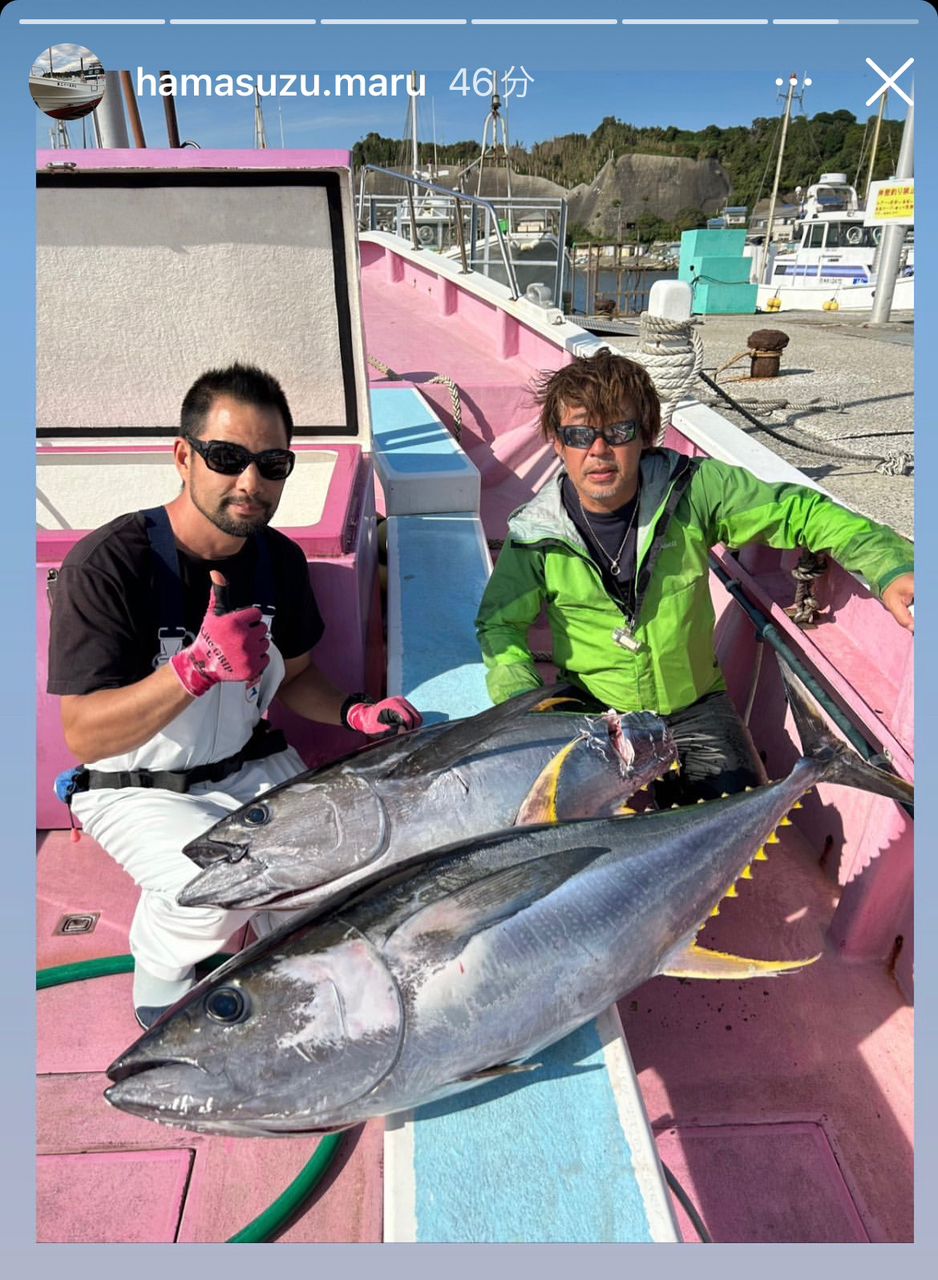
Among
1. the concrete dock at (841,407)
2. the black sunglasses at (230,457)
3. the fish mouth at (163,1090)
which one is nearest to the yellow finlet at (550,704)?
the black sunglasses at (230,457)

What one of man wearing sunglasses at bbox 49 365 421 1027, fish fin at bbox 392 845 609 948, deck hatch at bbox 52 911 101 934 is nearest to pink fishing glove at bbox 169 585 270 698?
man wearing sunglasses at bbox 49 365 421 1027

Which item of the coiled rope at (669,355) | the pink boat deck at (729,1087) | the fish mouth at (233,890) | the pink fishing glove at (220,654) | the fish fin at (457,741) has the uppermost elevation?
the coiled rope at (669,355)

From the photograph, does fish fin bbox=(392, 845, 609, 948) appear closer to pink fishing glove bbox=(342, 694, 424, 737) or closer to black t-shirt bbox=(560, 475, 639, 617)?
pink fishing glove bbox=(342, 694, 424, 737)

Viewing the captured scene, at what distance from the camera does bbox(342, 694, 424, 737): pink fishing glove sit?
2.43 metres

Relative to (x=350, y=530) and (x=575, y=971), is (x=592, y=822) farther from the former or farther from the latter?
(x=350, y=530)

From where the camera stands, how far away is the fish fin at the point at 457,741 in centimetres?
196

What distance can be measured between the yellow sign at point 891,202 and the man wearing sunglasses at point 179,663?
44.3 ft

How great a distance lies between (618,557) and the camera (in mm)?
2590

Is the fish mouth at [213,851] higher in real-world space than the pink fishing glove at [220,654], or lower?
lower

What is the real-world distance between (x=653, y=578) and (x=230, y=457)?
1364 mm

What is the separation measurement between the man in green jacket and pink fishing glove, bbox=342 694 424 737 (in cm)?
28

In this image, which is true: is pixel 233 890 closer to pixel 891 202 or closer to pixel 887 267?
pixel 891 202

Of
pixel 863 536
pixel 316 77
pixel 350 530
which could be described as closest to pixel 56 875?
pixel 350 530

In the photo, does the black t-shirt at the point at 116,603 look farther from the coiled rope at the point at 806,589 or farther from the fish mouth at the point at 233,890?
the coiled rope at the point at 806,589
